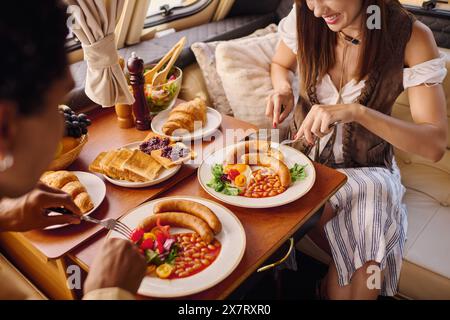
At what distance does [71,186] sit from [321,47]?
1.32 m

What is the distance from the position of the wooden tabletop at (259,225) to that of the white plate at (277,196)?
0.03m

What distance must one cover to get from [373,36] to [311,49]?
1.00ft

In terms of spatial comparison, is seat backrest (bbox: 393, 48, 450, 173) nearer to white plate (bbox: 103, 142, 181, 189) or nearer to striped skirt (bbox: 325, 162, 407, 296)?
striped skirt (bbox: 325, 162, 407, 296)

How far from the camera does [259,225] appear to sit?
1358 millimetres

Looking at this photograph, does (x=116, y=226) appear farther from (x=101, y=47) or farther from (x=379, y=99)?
(x=379, y=99)

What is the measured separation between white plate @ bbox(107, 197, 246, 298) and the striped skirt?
2.14 ft

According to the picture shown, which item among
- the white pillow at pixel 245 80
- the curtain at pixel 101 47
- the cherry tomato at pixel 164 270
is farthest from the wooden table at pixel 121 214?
the white pillow at pixel 245 80

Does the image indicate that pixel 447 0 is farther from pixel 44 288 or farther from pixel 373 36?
pixel 44 288

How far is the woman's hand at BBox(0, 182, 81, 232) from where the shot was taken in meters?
1.25

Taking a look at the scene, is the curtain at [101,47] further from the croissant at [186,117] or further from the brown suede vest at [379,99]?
the brown suede vest at [379,99]

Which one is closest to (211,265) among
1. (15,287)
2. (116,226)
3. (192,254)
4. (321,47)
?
(192,254)

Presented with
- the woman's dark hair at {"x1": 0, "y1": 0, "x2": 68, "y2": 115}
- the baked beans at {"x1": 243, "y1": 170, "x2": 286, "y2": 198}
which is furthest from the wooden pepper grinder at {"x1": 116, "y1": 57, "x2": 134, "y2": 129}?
the woman's dark hair at {"x1": 0, "y1": 0, "x2": 68, "y2": 115}

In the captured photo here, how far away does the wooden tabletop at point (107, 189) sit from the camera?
1.28 m

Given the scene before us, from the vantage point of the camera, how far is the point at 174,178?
1599 millimetres
